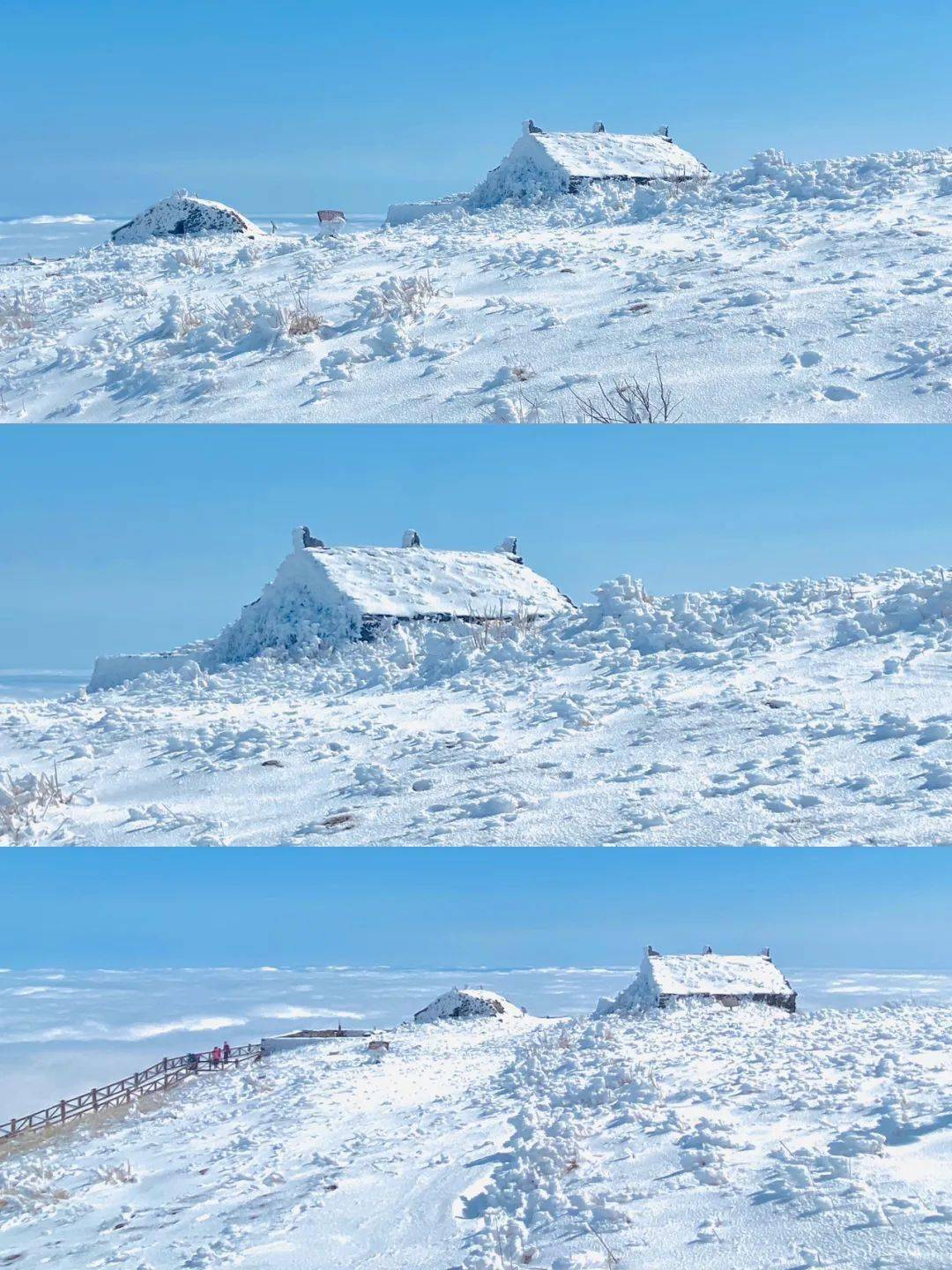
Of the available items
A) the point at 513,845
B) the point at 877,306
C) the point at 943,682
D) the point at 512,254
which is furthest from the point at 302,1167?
the point at 512,254

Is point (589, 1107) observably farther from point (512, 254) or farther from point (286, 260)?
point (286, 260)

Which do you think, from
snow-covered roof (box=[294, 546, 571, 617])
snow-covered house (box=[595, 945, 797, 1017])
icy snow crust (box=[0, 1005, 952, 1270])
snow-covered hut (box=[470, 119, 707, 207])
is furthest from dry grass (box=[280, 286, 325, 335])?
snow-covered hut (box=[470, 119, 707, 207])

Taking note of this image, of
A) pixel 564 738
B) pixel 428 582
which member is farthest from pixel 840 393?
pixel 428 582

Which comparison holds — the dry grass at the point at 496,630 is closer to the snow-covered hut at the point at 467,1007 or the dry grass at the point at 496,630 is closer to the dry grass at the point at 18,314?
the dry grass at the point at 18,314

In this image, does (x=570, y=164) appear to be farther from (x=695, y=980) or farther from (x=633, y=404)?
(x=633, y=404)

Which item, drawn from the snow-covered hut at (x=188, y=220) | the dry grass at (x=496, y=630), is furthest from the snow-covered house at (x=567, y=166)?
the dry grass at (x=496, y=630)

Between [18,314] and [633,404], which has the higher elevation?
[18,314]
